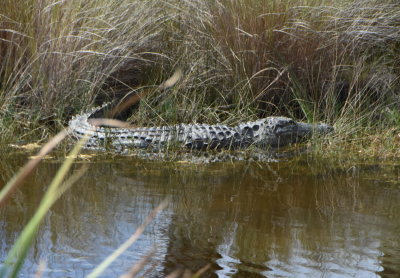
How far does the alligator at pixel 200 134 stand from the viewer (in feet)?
18.0

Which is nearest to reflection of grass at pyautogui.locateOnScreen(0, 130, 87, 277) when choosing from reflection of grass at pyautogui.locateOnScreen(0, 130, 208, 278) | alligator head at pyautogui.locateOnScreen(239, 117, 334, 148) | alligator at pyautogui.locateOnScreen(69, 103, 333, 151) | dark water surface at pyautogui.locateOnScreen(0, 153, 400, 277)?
reflection of grass at pyautogui.locateOnScreen(0, 130, 208, 278)

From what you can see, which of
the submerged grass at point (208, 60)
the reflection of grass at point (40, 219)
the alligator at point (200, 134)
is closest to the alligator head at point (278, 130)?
the alligator at point (200, 134)

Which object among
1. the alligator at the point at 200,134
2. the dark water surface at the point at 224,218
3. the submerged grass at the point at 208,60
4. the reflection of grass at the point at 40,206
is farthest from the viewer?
the submerged grass at the point at 208,60

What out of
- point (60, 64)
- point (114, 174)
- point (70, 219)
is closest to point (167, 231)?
point (70, 219)

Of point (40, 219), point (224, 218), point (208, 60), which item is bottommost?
point (224, 218)

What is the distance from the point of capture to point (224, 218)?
12.2 feet

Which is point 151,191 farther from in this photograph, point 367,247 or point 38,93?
point 38,93

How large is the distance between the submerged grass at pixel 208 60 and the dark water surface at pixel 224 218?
3.08 ft

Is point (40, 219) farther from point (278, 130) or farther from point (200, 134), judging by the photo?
point (278, 130)

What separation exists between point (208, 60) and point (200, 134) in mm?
959

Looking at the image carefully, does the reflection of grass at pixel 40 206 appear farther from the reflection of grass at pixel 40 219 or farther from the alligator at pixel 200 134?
the alligator at pixel 200 134

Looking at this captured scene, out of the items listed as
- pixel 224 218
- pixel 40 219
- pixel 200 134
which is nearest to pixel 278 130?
pixel 200 134

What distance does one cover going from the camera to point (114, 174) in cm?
472

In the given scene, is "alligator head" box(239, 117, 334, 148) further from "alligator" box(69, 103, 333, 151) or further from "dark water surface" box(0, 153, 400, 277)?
"dark water surface" box(0, 153, 400, 277)
